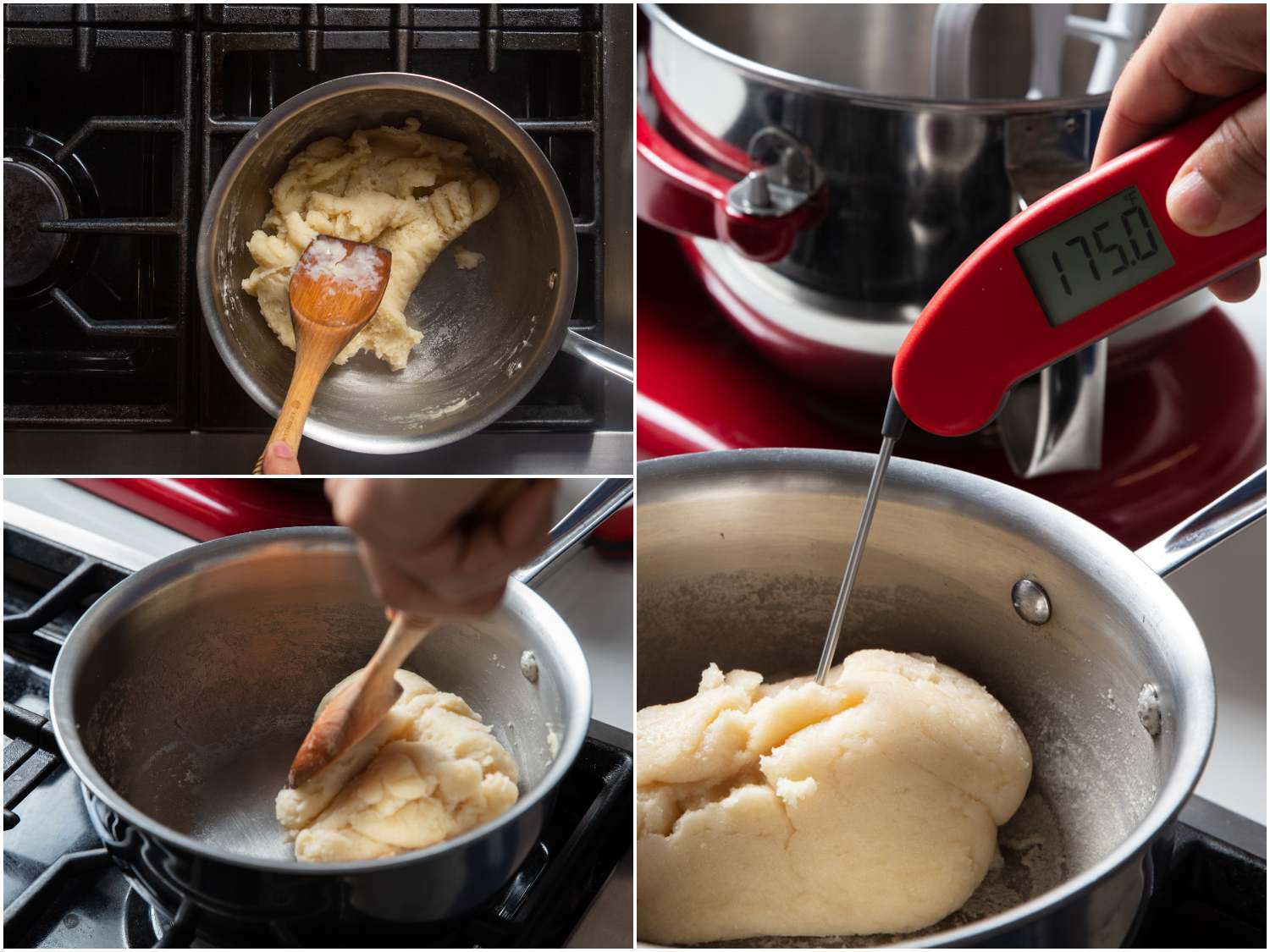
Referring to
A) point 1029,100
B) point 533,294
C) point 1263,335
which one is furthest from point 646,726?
point 1263,335

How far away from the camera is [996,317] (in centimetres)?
49

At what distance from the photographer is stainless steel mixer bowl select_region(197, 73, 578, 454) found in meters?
0.52

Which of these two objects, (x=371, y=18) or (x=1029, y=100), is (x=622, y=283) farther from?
(x=1029, y=100)

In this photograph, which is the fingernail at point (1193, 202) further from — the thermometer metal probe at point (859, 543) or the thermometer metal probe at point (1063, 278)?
the thermometer metal probe at point (859, 543)

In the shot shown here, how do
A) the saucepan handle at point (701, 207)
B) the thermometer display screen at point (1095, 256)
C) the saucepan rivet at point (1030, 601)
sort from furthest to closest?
the saucepan handle at point (701, 207) → the saucepan rivet at point (1030, 601) → the thermometer display screen at point (1095, 256)

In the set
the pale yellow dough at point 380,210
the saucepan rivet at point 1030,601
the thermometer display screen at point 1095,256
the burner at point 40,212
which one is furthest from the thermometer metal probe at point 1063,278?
the burner at point 40,212

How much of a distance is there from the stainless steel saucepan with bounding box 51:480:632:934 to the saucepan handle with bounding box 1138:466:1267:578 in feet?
0.89

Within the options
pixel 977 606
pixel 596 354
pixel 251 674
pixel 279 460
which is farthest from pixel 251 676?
pixel 977 606

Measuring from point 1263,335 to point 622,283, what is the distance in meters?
0.65

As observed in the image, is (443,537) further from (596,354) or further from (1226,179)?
(1226,179)

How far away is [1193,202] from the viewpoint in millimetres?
460

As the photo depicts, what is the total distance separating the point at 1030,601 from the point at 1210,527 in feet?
0.32

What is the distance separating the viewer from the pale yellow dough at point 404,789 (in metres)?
0.49

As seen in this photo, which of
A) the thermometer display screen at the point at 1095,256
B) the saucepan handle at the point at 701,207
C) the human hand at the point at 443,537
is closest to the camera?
the human hand at the point at 443,537
